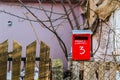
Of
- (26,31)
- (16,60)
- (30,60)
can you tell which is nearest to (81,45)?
(30,60)

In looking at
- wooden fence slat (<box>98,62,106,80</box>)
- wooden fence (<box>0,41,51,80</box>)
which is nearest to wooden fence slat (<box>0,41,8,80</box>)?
wooden fence (<box>0,41,51,80</box>)

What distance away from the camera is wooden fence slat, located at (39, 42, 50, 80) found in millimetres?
5941

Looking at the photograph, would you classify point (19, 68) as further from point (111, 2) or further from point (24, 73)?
point (111, 2)

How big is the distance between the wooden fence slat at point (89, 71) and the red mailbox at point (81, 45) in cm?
54

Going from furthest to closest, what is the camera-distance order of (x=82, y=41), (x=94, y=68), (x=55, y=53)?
1. (x=55, y=53)
2. (x=94, y=68)
3. (x=82, y=41)

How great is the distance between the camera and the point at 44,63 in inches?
234

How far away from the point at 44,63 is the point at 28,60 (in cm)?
30

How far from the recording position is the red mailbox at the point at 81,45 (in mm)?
4730

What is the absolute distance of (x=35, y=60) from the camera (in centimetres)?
593

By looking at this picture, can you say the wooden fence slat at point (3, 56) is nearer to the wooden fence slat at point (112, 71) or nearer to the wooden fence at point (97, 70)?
the wooden fence at point (97, 70)

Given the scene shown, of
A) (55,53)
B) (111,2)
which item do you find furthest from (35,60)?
(55,53)

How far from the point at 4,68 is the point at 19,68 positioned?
278mm

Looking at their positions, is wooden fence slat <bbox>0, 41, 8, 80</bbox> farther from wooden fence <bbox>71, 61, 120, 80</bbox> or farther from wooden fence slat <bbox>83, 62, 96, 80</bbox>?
wooden fence slat <bbox>83, 62, 96, 80</bbox>

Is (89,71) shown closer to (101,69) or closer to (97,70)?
(97,70)
